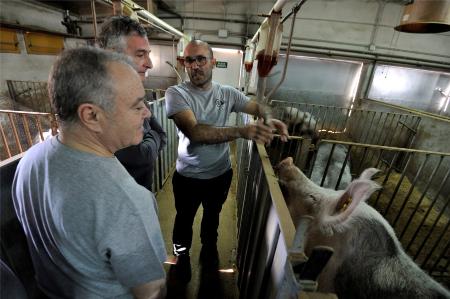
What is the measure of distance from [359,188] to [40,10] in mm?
10986

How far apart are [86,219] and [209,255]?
2.12 metres

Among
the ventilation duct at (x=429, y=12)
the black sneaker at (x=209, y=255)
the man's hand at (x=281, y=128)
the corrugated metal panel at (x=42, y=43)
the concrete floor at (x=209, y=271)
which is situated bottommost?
the concrete floor at (x=209, y=271)

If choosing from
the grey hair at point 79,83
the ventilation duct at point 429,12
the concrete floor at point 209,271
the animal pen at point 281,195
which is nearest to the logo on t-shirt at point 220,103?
the animal pen at point 281,195

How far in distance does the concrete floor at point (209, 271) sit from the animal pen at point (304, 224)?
166mm

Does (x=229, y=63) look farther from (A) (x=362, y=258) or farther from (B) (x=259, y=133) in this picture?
(A) (x=362, y=258)

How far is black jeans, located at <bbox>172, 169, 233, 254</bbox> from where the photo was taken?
2204 millimetres

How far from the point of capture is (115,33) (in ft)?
4.98

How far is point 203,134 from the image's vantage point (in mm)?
1744

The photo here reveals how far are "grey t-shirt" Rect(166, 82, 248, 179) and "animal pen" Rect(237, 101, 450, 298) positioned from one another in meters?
0.38

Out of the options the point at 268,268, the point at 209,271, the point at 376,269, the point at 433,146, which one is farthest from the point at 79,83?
the point at 433,146

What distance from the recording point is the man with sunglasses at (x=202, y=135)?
1764 mm

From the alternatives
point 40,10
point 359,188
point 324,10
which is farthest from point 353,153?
point 40,10

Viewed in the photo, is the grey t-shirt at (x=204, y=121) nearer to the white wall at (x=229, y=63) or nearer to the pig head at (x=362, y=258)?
the pig head at (x=362, y=258)

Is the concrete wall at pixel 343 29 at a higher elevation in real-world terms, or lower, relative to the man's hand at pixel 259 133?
higher
